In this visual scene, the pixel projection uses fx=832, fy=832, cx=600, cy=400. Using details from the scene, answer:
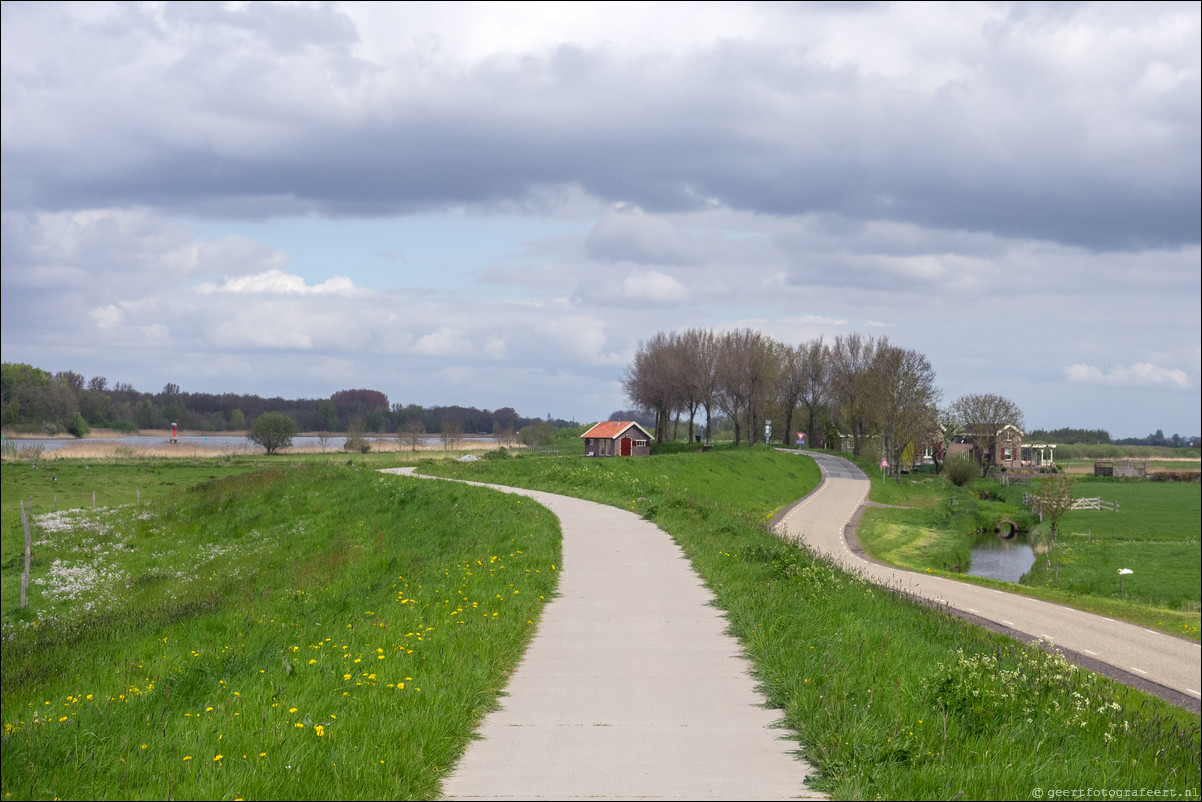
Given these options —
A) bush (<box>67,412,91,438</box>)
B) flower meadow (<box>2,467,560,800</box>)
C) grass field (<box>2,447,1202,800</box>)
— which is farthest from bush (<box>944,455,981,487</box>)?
bush (<box>67,412,91,438</box>)

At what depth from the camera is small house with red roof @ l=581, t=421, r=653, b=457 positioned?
8300 cm

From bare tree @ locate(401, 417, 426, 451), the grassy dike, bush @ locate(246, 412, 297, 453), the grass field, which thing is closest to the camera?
the grassy dike

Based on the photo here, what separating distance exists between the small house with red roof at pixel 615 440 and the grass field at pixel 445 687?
6199cm

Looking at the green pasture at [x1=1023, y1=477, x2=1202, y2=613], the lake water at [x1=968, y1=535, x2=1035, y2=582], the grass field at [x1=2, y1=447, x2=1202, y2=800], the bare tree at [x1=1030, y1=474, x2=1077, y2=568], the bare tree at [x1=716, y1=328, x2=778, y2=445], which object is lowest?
the lake water at [x1=968, y1=535, x2=1035, y2=582]

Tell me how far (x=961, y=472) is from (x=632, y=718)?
8869cm

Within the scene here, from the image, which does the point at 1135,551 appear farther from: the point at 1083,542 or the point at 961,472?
the point at 961,472

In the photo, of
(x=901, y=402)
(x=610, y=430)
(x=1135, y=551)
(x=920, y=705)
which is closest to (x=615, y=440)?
(x=610, y=430)

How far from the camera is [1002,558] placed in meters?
54.9

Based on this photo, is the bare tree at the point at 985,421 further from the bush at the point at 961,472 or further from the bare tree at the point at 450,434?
the bare tree at the point at 450,434

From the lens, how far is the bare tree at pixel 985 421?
8975 cm

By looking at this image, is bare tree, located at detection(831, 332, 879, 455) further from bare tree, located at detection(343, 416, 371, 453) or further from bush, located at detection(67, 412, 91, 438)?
bush, located at detection(67, 412, 91, 438)

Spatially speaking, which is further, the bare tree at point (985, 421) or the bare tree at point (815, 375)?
the bare tree at point (815, 375)

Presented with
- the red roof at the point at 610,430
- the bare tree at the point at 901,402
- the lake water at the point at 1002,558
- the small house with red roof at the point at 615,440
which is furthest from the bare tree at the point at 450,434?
the lake water at the point at 1002,558

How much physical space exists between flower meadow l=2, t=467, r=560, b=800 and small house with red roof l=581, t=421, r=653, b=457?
53435 millimetres
